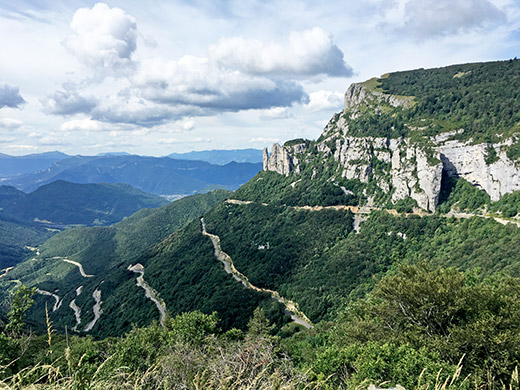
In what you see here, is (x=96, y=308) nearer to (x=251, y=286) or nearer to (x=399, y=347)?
(x=251, y=286)

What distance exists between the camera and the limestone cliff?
277ft

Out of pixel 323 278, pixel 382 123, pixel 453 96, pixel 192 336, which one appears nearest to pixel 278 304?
pixel 323 278

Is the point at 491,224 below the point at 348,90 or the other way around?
below

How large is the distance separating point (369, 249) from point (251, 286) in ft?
127

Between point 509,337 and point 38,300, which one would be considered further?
point 38,300

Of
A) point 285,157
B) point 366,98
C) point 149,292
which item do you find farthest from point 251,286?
point 366,98

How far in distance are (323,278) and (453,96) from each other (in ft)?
329

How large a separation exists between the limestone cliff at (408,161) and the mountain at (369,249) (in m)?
0.50

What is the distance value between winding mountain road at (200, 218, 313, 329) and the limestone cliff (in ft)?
177

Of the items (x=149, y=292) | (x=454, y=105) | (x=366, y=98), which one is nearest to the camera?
(x=149, y=292)

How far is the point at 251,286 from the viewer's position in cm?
9288

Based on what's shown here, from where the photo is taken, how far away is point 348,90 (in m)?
176

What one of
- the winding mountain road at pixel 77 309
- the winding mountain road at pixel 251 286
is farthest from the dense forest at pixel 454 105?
the winding mountain road at pixel 77 309

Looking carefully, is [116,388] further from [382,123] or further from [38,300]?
[38,300]
